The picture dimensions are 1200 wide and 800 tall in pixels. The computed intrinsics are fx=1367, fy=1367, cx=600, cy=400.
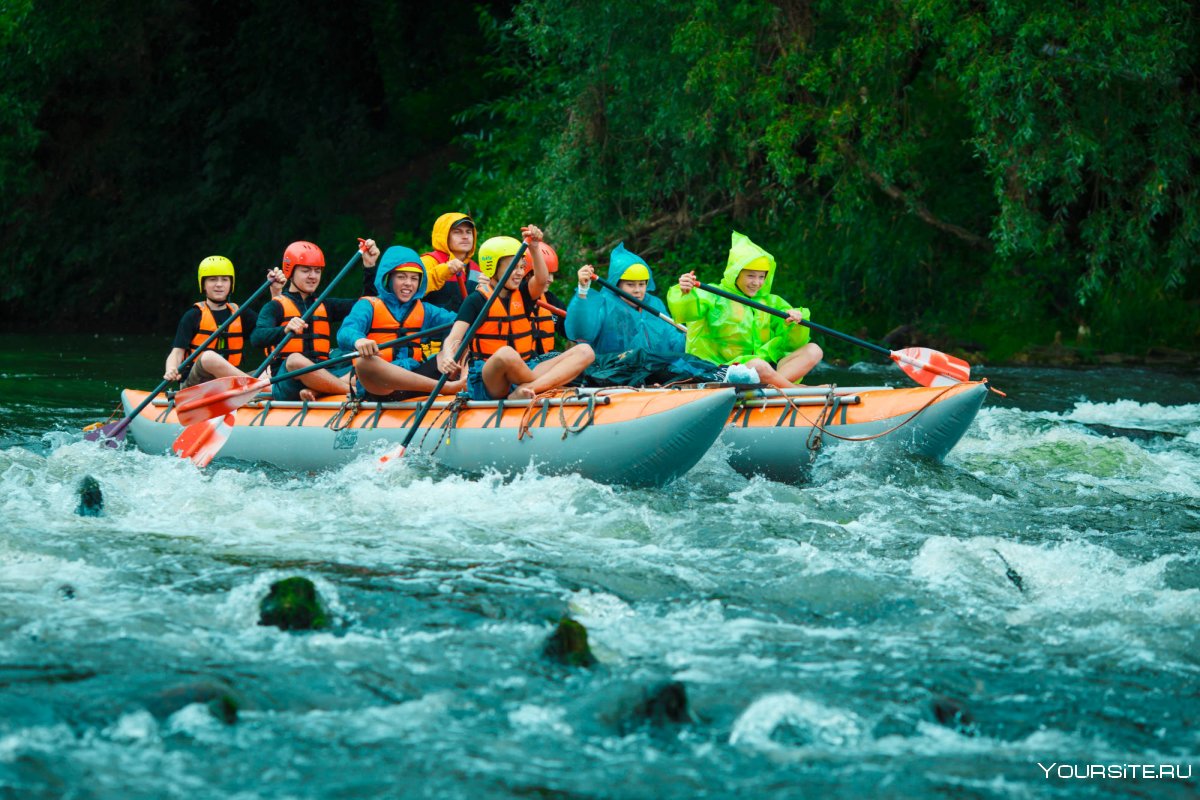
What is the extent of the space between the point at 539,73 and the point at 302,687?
13.6m

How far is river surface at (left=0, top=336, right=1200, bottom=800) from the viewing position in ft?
12.6

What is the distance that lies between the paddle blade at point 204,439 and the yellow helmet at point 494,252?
1.84 metres

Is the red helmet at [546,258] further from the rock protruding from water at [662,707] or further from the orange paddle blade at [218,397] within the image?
the rock protruding from water at [662,707]

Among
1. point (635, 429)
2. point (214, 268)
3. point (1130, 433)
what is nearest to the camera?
point (635, 429)

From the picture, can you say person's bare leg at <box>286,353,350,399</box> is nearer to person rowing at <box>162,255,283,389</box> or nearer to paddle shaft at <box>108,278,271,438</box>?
person rowing at <box>162,255,283,389</box>

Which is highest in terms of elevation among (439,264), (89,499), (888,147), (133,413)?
(888,147)

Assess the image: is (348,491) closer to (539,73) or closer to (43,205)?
(539,73)

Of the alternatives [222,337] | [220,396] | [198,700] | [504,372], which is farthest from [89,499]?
[222,337]

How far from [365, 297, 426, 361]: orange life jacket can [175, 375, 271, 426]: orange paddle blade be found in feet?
2.47

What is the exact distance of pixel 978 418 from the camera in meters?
10.7

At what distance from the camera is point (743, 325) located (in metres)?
8.70

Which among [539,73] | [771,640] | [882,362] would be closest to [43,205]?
[539,73]

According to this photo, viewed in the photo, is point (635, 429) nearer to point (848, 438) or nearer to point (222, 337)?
point (848, 438)

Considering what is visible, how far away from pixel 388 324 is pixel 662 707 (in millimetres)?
5110
